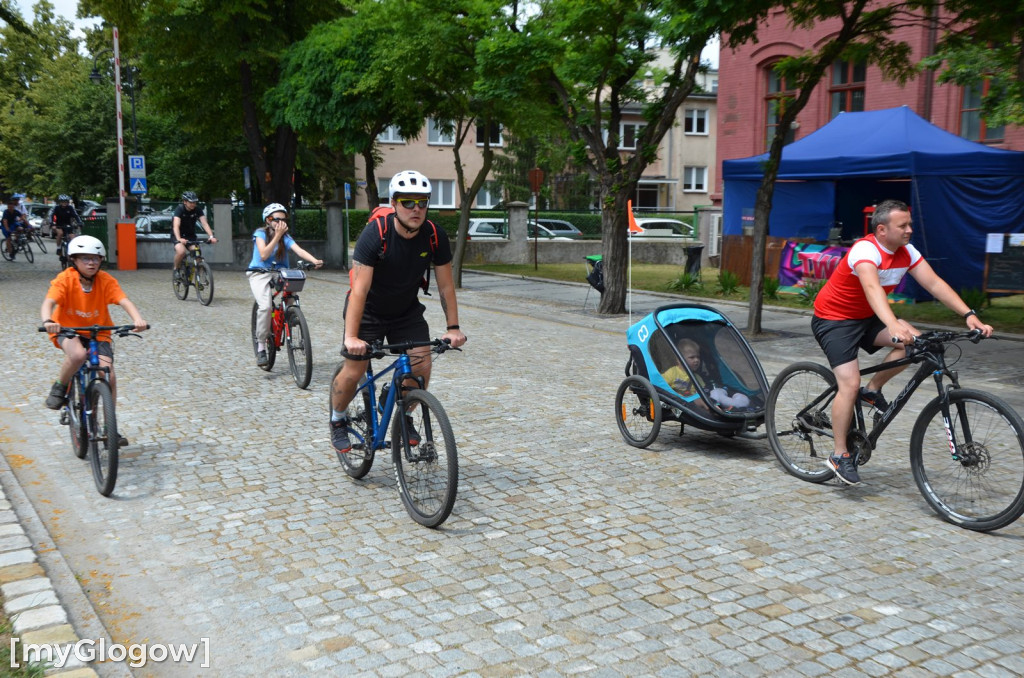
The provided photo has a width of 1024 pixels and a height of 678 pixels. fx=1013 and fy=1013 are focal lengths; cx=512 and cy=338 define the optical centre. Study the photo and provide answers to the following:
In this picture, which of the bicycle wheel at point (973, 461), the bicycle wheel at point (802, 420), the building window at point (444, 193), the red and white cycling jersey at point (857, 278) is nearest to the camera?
the bicycle wheel at point (973, 461)

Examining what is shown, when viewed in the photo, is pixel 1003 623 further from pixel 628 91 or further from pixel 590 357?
pixel 628 91

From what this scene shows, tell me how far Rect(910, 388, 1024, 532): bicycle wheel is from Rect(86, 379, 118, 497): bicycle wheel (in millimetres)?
4787

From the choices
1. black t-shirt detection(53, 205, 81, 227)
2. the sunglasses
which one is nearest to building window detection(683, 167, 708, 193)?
black t-shirt detection(53, 205, 81, 227)

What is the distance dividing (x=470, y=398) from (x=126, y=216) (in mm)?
21106

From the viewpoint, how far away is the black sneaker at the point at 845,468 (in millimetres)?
6164

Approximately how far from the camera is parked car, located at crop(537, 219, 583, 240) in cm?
3878

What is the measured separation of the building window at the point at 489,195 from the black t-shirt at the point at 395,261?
47758 mm

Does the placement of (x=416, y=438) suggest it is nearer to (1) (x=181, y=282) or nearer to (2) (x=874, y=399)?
(2) (x=874, y=399)

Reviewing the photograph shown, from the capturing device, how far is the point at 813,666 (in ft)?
13.1

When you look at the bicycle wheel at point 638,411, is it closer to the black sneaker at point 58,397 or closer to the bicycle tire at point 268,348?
the black sneaker at point 58,397

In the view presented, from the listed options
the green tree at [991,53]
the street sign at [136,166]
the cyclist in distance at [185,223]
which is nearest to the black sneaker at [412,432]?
the green tree at [991,53]

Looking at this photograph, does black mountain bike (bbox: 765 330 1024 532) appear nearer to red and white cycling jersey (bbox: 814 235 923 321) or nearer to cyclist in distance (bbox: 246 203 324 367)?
red and white cycling jersey (bbox: 814 235 923 321)

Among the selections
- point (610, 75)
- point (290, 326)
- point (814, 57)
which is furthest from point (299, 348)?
point (814, 57)

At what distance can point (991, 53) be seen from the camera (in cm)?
1418
